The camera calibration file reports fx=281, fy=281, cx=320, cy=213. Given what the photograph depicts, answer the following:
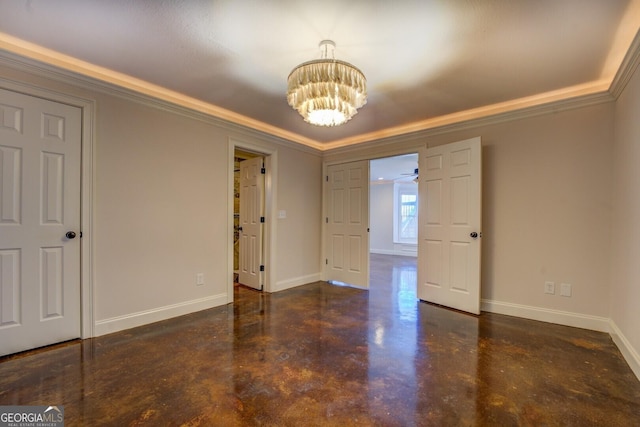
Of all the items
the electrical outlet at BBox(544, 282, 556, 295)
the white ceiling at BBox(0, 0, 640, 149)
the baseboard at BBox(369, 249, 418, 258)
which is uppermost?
the white ceiling at BBox(0, 0, 640, 149)

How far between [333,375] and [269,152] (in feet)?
9.83

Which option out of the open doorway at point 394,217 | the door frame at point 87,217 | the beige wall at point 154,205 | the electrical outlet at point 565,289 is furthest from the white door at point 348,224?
the door frame at point 87,217

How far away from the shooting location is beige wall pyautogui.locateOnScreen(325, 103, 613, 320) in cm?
272

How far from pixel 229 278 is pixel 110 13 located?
2734 millimetres

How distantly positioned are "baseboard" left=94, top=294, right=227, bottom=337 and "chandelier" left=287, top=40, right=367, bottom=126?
8.03 ft

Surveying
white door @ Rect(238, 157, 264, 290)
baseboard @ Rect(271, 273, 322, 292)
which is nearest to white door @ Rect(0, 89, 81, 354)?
white door @ Rect(238, 157, 264, 290)

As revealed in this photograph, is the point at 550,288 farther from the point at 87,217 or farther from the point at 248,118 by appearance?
the point at 87,217

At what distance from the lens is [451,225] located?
3.38m

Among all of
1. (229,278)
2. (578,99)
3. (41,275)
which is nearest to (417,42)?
(578,99)

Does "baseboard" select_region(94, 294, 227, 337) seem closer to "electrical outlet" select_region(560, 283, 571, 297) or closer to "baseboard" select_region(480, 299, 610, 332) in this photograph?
"baseboard" select_region(480, 299, 610, 332)

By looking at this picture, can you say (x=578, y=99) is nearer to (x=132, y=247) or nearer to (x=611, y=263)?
(x=611, y=263)

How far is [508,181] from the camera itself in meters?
3.18

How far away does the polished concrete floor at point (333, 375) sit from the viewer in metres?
1.55

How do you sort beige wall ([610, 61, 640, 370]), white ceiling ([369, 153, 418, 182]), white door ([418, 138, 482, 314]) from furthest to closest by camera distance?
white ceiling ([369, 153, 418, 182]) → white door ([418, 138, 482, 314]) → beige wall ([610, 61, 640, 370])
